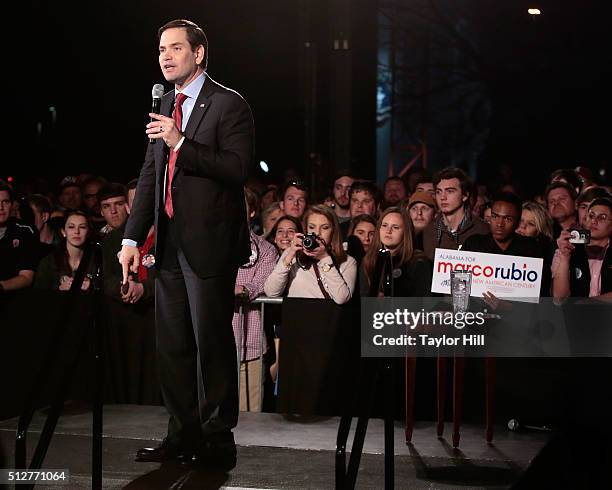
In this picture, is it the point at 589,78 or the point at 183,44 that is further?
the point at 589,78

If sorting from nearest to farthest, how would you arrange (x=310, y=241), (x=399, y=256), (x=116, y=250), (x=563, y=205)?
1. (x=310, y=241)
2. (x=399, y=256)
3. (x=116, y=250)
4. (x=563, y=205)

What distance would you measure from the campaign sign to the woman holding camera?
0.85 meters

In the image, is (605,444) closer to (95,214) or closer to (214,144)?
(214,144)

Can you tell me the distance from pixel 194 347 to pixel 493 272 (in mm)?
2254

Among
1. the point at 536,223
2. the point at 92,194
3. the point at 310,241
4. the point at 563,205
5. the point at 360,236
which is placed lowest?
the point at 310,241

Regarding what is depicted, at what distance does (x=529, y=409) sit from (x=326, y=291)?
5.28ft

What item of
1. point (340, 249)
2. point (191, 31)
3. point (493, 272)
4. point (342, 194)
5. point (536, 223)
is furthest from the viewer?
point (342, 194)

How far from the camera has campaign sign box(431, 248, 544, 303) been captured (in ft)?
22.6

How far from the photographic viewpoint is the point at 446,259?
6.89 m

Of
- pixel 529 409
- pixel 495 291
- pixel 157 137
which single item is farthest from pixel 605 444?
pixel 157 137

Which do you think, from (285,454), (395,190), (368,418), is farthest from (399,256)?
(395,190)

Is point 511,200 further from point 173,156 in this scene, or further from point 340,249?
point 173,156

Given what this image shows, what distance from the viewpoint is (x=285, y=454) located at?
19.6ft

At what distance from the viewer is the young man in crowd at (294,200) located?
386 inches
